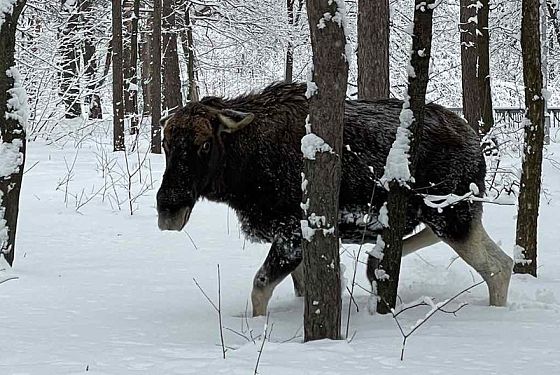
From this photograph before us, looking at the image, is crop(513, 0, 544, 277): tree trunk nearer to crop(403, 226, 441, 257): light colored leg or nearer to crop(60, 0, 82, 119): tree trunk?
crop(403, 226, 441, 257): light colored leg

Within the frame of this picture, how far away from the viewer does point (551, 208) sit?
1162cm

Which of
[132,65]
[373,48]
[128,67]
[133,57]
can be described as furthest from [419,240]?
[128,67]

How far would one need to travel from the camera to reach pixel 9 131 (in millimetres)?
6562

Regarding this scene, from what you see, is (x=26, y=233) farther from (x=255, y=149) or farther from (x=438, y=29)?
(x=438, y=29)

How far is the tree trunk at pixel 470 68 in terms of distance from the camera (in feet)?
42.8

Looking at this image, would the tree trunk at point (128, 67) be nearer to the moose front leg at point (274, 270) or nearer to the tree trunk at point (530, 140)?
the tree trunk at point (530, 140)

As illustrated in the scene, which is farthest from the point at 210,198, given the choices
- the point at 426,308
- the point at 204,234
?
the point at 204,234

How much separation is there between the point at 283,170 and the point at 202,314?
1.19m

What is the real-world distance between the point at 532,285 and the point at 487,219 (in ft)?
14.2

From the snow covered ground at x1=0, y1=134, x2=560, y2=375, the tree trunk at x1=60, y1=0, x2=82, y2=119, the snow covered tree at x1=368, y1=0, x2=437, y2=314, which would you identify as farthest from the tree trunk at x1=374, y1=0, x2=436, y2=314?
the tree trunk at x1=60, y1=0, x2=82, y2=119

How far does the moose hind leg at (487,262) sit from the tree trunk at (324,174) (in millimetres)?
1824

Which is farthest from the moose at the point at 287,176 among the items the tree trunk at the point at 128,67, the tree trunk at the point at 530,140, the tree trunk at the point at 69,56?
the tree trunk at the point at 128,67

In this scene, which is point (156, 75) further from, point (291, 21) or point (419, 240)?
point (419, 240)

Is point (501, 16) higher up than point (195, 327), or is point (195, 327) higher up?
point (501, 16)
